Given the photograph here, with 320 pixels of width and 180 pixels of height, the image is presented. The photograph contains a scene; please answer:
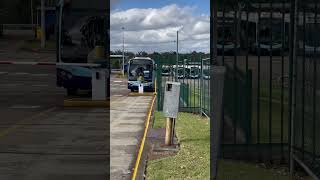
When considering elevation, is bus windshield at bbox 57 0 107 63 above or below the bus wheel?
above

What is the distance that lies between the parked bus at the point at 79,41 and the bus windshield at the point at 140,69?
465 inches

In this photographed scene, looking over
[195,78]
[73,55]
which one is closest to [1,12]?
[73,55]

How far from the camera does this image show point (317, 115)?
6.22m

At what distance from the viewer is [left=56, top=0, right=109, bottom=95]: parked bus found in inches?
842

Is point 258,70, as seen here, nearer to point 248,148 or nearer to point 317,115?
point 248,148

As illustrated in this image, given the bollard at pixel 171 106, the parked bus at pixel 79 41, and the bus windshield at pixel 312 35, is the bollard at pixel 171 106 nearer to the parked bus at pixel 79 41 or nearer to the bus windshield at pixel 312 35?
the bus windshield at pixel 312 35

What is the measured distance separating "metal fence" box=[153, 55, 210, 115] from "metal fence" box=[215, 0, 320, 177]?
23.6ft

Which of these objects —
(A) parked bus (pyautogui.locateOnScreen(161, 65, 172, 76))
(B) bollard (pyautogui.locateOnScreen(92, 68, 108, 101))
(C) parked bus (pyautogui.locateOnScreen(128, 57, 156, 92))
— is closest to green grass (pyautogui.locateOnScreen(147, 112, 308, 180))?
(B) bollard (pyautogui.locateOnScreen(92, 68, 108, 101))

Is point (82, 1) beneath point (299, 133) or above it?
above

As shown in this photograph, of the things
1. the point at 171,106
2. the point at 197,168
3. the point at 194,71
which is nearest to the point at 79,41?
the point at 194,71

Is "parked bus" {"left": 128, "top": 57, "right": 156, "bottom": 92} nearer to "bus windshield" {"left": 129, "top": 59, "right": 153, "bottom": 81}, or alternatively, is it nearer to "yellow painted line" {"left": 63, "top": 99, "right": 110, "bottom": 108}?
"bus windshield" {"left": 129, "top": 59, "right": 153, "bottom": 81}

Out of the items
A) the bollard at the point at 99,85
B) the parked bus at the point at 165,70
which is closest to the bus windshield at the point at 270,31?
the bollard at the point at 99,85

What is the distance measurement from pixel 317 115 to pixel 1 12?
225 feet

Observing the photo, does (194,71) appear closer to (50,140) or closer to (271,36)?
(50,140)
